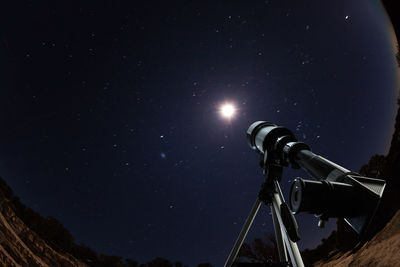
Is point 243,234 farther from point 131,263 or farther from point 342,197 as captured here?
point 131,263

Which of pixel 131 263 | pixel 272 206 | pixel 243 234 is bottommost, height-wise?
pixel 131 263

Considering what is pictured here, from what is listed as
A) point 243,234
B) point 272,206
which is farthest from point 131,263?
point 272,206

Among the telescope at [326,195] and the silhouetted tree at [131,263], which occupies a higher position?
the telescope at [326,195]

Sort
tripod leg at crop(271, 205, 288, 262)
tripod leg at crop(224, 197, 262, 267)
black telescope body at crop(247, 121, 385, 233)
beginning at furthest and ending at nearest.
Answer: tripod leg at crop(224, 197, 262, 267) → tripod leg at crop(271, 205, 288, 262) → black telescope body at crop(247, 121, 385, 233)

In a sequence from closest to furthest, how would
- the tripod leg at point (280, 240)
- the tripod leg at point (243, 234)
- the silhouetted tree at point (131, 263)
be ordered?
the tripod leg at point (280, 240) < the tripod leg at point (243, 234) < the silhouetted tree at point (131, 263)

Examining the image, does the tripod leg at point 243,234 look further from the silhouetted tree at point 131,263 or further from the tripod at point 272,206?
the silhouetted tree at point 131,263

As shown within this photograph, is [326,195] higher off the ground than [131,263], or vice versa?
[326,195]

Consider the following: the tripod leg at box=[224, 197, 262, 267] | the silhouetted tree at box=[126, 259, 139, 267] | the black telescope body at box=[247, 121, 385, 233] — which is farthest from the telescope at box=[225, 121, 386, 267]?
the silhouetted tree at box=[126, 259, 139, 267]

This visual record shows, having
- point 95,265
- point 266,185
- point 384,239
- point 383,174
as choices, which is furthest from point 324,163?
point 95,265

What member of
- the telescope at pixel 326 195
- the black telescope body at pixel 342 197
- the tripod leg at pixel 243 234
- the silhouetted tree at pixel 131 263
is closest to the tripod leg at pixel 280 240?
Answer: the telescope at pixel 326 195

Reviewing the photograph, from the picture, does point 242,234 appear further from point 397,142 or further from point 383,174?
point 397,142

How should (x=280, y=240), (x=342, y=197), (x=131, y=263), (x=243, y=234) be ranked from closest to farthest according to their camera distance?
1. (x=342, y=197)
2. (x=280, y=240)
3. (x=243, y=234)
4. (x=131, y=263)

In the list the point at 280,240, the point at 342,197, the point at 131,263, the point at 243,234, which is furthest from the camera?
the point at 131,263

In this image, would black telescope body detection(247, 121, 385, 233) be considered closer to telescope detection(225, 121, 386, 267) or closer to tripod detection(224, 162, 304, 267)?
telescope detection(225, 121, 386, 267)
